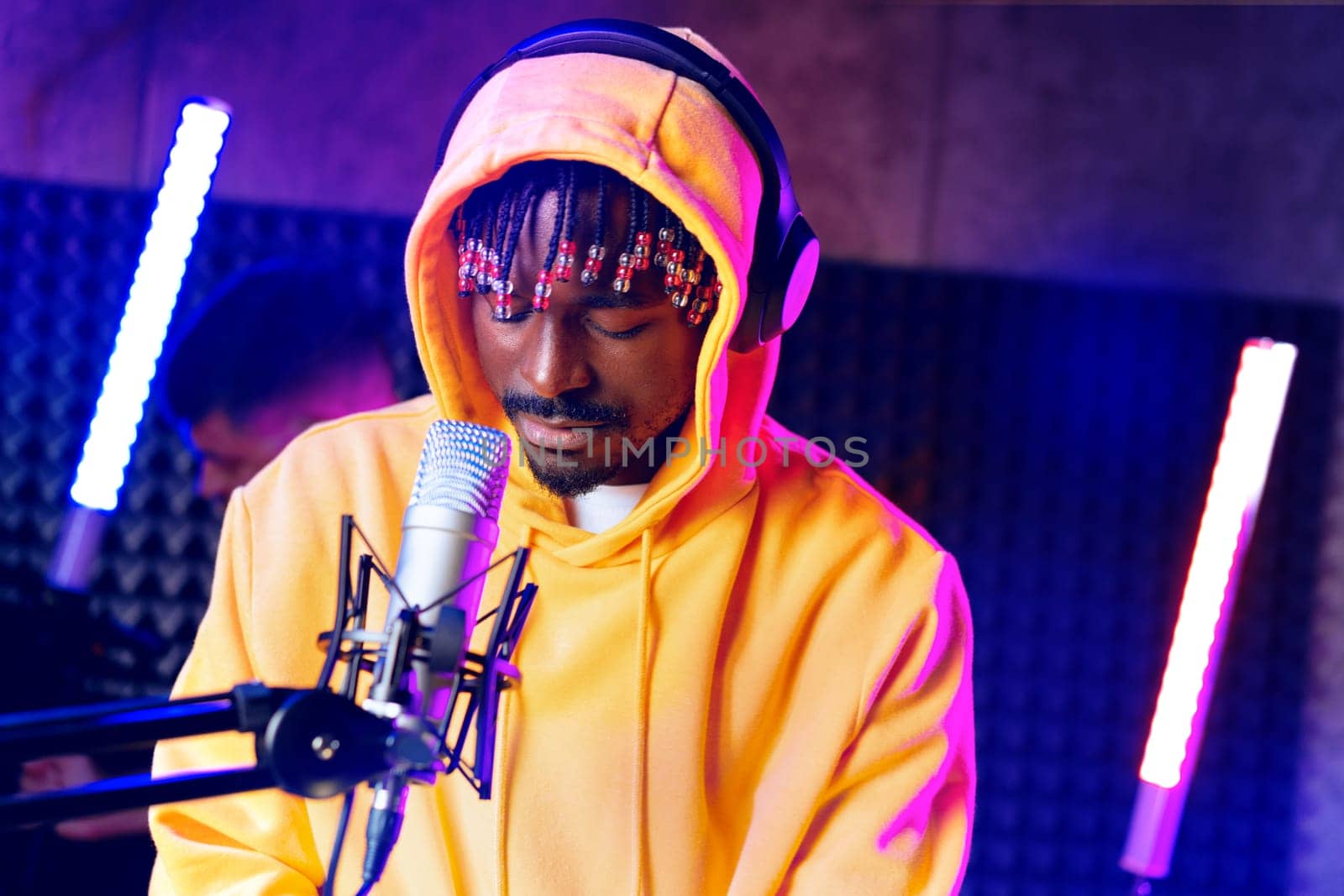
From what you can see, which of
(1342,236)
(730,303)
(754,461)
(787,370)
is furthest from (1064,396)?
(730,303)

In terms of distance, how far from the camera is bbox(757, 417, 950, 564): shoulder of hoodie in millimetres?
1242

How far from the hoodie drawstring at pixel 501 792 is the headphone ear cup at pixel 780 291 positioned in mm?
342

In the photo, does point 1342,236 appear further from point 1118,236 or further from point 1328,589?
point 1328,589

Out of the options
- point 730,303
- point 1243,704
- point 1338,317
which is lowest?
point 1243,704

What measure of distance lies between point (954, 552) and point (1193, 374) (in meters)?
0.84

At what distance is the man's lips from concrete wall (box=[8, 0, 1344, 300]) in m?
2.01

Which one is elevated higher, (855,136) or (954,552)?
(855,136)

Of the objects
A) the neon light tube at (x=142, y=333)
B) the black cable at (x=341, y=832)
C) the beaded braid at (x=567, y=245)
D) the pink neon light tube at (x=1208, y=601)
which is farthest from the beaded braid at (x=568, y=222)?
the pink neon light tube at (x=1208, y=601)

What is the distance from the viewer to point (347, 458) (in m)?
1.28

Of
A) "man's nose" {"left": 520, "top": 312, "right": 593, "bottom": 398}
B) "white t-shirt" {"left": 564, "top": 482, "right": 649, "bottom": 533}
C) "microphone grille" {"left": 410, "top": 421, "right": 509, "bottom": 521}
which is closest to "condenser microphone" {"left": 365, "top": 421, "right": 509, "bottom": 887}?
"microphone grille" {"left": 410, "top": 421, "right": 509, "bottom": 521}

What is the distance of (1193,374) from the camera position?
2.99 m

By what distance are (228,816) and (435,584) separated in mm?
600

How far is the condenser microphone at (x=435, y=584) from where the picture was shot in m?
0.67

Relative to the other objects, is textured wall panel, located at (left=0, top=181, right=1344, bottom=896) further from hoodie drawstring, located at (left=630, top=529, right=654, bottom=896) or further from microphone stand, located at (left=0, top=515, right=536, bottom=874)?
microphone stand, located at (left=0, top=515, right=536, bottom=874)
